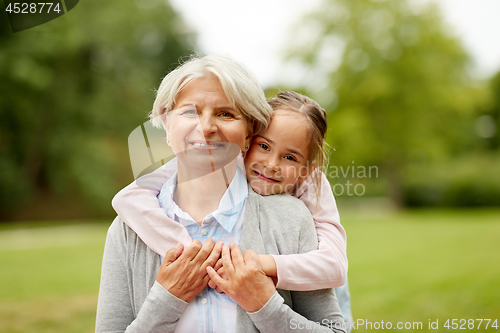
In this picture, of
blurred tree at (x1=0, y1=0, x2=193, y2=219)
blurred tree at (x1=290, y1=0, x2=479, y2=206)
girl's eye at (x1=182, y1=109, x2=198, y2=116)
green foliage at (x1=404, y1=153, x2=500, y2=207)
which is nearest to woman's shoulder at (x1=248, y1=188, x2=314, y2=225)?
girl's eye at (x1=182, y1=109, x2=198, y2=116)

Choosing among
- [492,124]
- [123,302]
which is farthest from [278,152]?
[492,124]

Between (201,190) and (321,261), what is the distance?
0.58m

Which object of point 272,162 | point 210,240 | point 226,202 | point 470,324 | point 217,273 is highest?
point 272,162

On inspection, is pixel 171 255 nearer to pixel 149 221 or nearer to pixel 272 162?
pixel 149 221

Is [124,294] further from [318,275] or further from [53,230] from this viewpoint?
Answer: [53,230]

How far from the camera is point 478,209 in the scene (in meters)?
26.2

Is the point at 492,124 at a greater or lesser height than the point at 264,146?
greater

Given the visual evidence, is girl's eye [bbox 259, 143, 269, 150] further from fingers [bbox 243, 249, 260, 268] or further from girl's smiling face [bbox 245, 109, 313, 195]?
fingers [bbox 243, 249, 260, 268]

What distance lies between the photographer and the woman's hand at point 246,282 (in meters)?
1.63

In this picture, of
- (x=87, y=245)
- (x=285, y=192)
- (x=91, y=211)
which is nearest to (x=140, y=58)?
(x=91, y=211)

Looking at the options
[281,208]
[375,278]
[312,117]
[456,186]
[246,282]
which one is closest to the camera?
[246,282]

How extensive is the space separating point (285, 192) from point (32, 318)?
200 inches

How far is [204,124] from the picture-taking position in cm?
174

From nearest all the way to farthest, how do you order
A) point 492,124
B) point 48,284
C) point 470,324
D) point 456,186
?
point 470,324 < point 48,284 < point 456,186 < point 492,124
